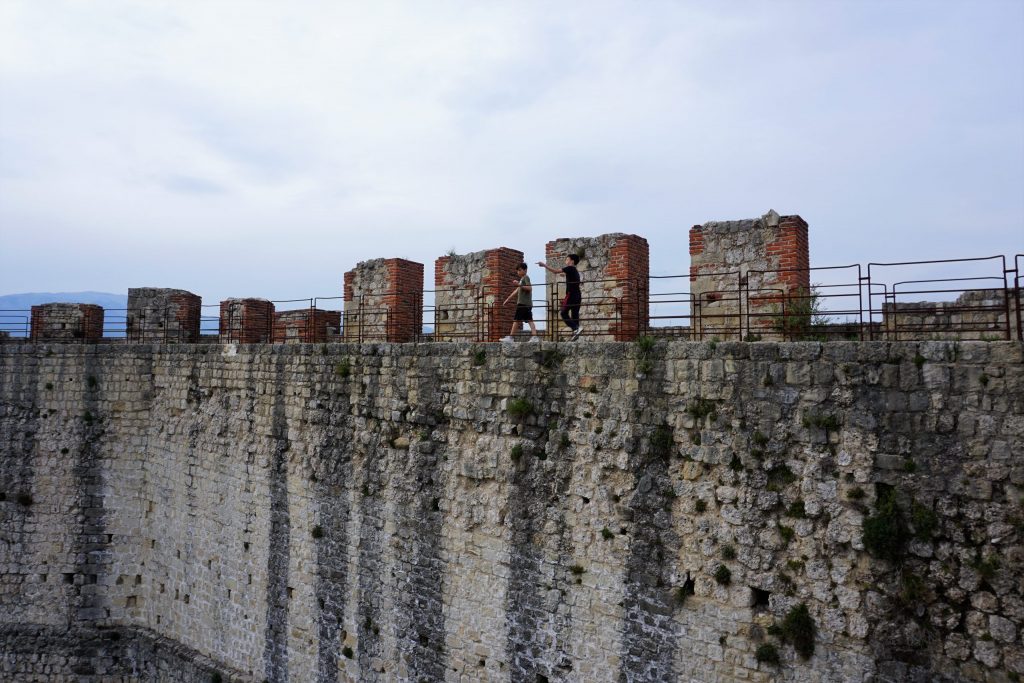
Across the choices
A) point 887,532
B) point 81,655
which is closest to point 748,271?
point 887,532

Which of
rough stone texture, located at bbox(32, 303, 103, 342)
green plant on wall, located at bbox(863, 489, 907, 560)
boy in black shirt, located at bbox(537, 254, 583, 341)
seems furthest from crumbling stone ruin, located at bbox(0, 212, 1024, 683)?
rough stone texture, located at bbox(32, 303, 103, 342)

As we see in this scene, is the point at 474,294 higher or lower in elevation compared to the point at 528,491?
higher

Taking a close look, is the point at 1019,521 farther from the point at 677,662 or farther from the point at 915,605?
the point at 677,662

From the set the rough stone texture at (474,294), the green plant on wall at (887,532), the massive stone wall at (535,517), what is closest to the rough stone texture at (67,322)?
the massive stone wall at (535,517)

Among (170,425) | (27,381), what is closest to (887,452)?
(170,425)

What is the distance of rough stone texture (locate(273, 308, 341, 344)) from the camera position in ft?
37.1

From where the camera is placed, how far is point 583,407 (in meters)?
7.23

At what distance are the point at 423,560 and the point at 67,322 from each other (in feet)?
33.8

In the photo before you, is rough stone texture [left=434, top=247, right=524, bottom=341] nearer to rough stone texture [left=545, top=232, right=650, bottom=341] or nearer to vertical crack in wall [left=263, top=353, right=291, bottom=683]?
rough stone texture [left=545, top=232, right=650, bottom=341]

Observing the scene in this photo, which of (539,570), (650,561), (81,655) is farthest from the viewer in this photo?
(81,655)

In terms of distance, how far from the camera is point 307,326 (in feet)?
37.4

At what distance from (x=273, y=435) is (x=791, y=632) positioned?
737cm

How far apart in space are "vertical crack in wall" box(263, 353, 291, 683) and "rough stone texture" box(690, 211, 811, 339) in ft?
19.6

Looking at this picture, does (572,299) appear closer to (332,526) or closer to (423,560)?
(423,560)
